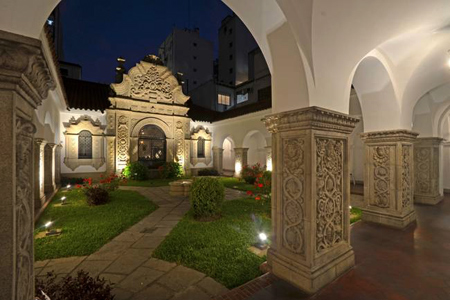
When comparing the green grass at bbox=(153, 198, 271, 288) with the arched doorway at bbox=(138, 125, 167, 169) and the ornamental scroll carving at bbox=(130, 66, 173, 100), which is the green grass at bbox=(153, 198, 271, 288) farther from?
the ornamental scroll carving at bbox=(130, 66, 173, 100)

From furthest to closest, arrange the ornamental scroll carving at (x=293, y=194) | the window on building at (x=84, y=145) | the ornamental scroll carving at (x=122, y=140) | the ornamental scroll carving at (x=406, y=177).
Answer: the ornamental scroll carving at (x=122, y=140)
the window on building at (x=84, y=145)
the ornamental scroll carving at (x=406, y=177)
the ornamental scroll carving at (x=293, y=194)

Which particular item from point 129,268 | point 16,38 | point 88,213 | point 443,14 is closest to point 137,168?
point 88,213

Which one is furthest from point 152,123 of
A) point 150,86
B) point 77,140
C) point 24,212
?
point 24,212

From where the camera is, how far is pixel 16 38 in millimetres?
1320

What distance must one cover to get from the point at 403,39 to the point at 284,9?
325 cm

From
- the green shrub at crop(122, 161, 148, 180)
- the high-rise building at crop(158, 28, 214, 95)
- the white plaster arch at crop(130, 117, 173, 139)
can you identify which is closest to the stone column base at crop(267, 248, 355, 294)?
the green shrub at crop(122, 161, 148, 180)

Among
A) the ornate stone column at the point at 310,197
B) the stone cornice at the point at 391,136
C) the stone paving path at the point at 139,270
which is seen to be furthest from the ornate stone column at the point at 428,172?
the stone paving path at the point at 139,270

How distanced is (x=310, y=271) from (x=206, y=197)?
11.1 feet

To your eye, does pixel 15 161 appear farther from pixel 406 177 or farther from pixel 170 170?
pixel 170 170

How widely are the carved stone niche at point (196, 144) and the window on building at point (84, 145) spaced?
704 cm

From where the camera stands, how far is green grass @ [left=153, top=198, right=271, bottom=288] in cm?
318

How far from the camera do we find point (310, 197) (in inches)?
109

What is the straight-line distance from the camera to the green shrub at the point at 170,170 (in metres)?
14.0

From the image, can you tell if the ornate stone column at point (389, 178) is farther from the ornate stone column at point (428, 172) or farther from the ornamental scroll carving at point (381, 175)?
the ornate stone column at point (428, 172)
